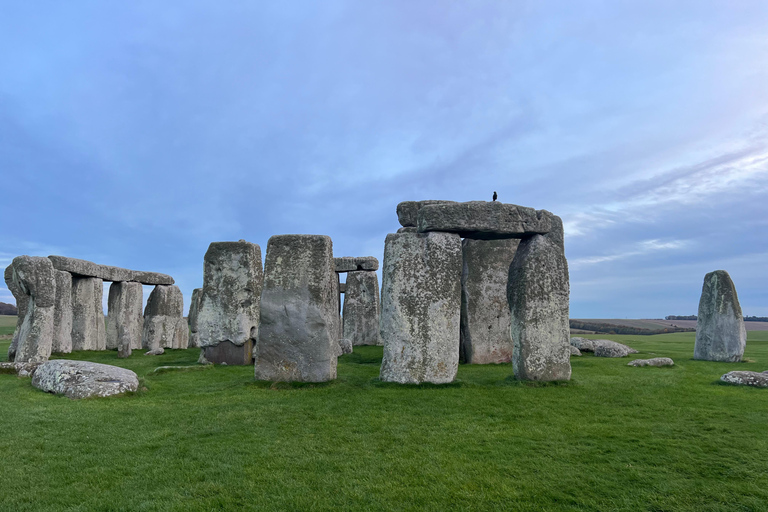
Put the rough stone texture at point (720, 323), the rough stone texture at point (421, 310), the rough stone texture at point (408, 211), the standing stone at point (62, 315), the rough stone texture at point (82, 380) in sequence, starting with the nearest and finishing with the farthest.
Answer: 1. the rough stone texture at point (82, 380)
2. the rough stone texture at point (421, 310)
3. the rough stone texture at point (408, 211)
4. the rough stone texture at point (720, 323)
5. the standing stone at point (62, 315)

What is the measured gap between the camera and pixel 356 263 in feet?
65.2

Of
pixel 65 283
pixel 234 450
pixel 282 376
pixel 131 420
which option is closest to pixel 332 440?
pixel 234 450

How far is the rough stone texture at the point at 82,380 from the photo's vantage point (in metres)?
7.89

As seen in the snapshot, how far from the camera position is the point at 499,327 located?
13.3 meters

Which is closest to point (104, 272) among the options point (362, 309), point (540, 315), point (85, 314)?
point (85, 314)

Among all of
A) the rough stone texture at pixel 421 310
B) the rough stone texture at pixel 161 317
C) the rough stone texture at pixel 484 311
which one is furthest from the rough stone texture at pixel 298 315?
the rough stone texture at pixel 161 317

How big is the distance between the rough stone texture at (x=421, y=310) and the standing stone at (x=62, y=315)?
1179cm

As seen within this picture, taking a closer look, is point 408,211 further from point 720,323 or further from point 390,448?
point 720,323

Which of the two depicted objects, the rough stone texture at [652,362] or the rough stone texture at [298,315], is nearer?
the rough stone texture at [298,315]

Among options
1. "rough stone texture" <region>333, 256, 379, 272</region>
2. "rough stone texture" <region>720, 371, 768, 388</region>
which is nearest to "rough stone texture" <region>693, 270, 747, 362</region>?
"rough stone texture" <region>720, 371, 768, 388</region>

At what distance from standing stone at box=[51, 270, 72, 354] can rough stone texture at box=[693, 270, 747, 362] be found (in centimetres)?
1929

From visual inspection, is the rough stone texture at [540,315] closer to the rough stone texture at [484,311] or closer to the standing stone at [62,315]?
the rough stone texture at [484,311]

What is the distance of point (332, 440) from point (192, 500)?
1.83 meters

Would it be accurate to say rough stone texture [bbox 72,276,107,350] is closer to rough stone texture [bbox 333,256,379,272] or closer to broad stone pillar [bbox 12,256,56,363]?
broad stone pillar [bbox 12,256,56,363]
